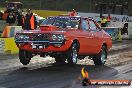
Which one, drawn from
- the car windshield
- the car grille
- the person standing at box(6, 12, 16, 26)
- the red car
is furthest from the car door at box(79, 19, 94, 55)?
the person standing at box(6, 12, 16, 26)

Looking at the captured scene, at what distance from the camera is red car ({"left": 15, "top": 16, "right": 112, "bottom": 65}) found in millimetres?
12633

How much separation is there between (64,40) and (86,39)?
5.23ft

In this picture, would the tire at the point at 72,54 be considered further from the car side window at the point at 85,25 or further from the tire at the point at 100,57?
the tire at the point at 100,57

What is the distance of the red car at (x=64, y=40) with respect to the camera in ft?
41.4

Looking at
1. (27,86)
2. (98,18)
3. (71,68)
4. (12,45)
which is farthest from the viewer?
(98,18)

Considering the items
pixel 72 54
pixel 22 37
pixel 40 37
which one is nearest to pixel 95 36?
pixel 72 54

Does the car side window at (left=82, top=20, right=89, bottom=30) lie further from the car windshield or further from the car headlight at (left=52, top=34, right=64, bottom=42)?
the car headlight at (left=52, top=34, right=64, bottom=42)

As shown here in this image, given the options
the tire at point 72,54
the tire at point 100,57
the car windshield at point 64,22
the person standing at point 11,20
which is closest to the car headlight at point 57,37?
the tire at point 72,54

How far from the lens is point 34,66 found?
13.6 metres

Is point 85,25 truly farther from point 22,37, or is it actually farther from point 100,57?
point 22,37

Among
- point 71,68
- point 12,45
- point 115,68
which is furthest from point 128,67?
point 12,45

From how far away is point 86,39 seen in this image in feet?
46.1

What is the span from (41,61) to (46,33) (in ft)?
9.74

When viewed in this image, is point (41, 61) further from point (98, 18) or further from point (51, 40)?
point (98, 18)
